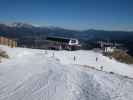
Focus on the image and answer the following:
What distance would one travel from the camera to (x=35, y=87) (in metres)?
13.1

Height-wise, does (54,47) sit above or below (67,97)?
above

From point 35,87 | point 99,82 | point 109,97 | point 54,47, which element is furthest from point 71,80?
point 54,47

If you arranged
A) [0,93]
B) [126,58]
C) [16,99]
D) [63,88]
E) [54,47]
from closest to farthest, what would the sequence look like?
[16,99] < [0,93] < [63,88] < [126,58] < [54,47]

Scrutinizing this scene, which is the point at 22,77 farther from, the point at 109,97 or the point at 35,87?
the point at 109,97

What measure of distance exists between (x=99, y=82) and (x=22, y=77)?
5666 mm

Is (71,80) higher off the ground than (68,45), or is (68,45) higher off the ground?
(68,45)

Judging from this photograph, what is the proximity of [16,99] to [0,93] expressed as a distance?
1417mm

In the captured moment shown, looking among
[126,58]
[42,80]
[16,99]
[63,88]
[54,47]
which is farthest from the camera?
[54,47]

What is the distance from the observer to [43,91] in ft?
40.2

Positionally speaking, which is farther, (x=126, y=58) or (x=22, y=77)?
(x=126, y=58)

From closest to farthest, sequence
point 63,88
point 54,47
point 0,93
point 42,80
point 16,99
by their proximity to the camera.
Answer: point 16,99 → point 0,93 → point 63,88 → point 42,80 → point 54,47

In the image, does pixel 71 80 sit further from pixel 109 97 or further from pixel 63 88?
pixel 109 97

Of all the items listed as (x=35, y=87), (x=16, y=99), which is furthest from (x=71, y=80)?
(x=16, y=99)

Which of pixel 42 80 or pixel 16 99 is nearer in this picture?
pixel 16 99
